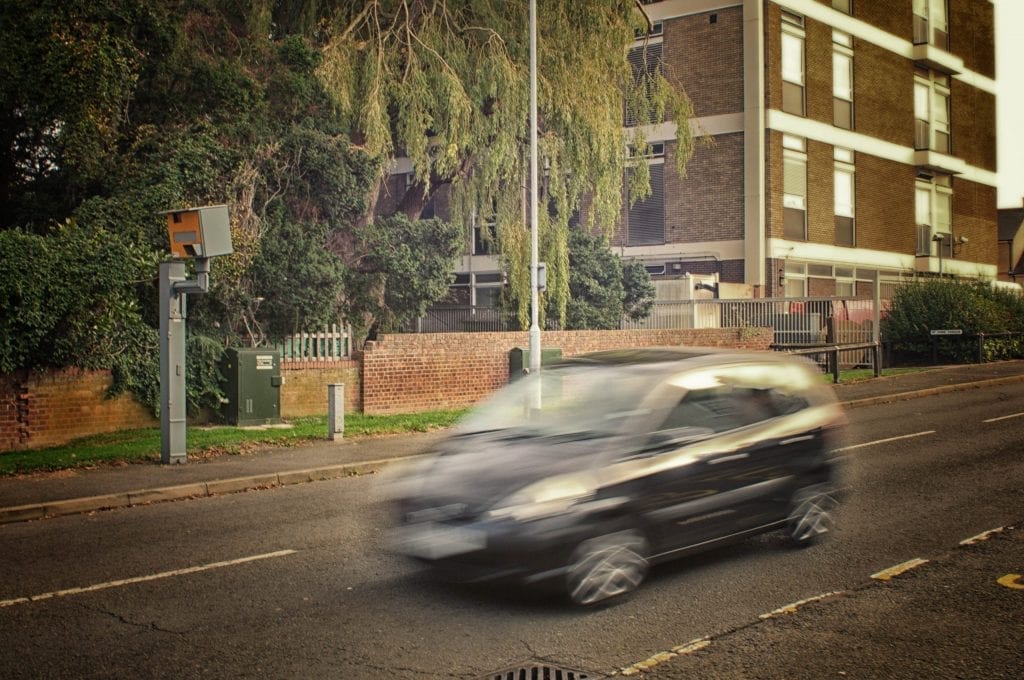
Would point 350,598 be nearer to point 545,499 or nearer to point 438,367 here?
point 545,499

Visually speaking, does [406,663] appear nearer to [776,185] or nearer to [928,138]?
[776,185]

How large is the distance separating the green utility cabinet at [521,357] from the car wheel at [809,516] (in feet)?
38.7

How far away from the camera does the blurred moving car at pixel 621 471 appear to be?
613 cm

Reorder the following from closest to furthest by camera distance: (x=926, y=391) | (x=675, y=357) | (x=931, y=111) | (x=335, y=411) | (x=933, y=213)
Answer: (x=675, y=357) → (x=335, y=411) → (x=926, y=391) → (x=931, y=111) → (x=933, y=213)

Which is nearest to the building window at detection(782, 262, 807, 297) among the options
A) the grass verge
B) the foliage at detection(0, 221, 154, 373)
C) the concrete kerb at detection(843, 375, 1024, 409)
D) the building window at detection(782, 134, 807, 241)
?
the building window at detection(782, 134, 807, 241)

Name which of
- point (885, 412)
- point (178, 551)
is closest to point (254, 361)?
point (178, 551)

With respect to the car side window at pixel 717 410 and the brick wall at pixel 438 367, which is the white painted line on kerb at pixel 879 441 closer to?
the car side window at pixel 717 410

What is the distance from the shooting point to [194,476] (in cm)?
1145

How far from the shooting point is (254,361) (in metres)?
15.9

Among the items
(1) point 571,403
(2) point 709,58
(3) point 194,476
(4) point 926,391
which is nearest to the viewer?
(1) point 571,403

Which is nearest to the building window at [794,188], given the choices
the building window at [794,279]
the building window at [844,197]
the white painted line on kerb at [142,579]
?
the building window at [794,279]

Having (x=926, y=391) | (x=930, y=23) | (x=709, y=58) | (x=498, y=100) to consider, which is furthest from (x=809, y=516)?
(x=930, y=23)

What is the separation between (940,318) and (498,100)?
54.1ft

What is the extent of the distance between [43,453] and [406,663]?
985 cm
